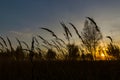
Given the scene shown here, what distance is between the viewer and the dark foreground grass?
5.27m

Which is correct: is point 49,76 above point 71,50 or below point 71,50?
below

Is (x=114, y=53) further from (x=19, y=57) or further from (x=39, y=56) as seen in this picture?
(x=19, y=57)

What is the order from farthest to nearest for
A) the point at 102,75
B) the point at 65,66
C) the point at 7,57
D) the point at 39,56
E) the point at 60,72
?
the point at 7,57
the point at 39,56
the point at 65,66
the point at 60,72
the point at 102,75

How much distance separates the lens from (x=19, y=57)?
28.0ft

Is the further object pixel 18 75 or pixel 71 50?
pixel 71 50

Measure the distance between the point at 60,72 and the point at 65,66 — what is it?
76cm

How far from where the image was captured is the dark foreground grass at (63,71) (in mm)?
5270

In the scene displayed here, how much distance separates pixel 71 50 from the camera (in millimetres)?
7199

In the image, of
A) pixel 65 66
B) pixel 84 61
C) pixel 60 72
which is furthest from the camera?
pixel 84 61

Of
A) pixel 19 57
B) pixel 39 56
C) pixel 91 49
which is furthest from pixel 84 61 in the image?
pixel 19 57

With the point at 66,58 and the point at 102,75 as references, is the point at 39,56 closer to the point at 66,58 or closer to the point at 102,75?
the point at 66,58

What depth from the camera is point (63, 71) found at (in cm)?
554

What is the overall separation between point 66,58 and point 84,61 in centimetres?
51

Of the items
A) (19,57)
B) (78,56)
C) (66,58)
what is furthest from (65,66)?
(19,57)
